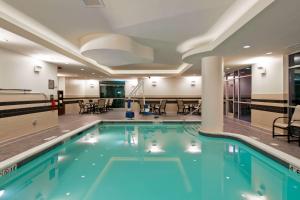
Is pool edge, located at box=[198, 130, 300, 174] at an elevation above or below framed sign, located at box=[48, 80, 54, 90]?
below

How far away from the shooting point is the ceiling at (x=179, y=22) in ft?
11.2

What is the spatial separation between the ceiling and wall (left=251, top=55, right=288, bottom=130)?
1058 mm

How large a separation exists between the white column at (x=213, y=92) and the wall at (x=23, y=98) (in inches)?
217

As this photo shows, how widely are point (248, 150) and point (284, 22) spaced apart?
9.68 feet

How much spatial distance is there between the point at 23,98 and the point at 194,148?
511 centimetres

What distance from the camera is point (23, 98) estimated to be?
5.98 meters

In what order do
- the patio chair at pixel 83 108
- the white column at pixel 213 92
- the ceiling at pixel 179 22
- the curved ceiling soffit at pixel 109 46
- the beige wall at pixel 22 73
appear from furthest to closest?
the patio chair at pixel 83 108 < the white column at pixel 213 92 < the beige wall at pixel 22 73 < the curved ceiling soffit at pixel 109 46 < the ceiling at pixel 179 22

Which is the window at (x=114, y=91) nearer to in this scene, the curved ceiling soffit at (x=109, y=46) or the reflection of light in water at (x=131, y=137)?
the reflection of light in water at (x=131, y=137)

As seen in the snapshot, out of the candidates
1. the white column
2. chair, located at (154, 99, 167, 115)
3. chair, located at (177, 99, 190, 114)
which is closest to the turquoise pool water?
the white column

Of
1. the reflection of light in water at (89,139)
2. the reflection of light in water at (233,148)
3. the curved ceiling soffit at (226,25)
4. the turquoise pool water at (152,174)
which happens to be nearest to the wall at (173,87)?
the curved ceiling soffit at (226,25)

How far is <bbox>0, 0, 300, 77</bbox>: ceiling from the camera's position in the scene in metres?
3.41

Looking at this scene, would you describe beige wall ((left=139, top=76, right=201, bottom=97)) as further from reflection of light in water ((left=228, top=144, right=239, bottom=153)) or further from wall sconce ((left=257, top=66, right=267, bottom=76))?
reflection of light in water ((left=228, top=144, right=239, bottom=153))

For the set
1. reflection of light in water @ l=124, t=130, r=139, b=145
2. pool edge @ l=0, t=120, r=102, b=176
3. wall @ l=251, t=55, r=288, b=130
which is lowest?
reflection of light in water @ l=124, t=130, r=139, b=145

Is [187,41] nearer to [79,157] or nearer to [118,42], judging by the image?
[118,42]
